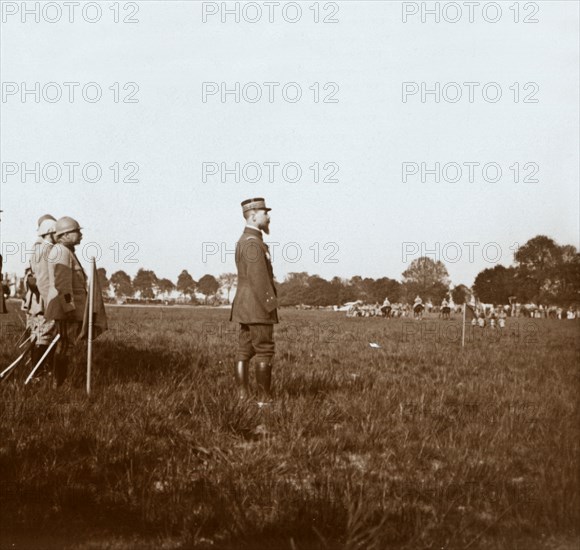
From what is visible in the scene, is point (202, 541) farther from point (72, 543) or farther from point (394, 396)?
point (394, 396)

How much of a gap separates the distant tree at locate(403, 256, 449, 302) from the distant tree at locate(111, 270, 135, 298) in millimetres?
59238

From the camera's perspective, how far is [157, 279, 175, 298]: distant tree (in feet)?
456

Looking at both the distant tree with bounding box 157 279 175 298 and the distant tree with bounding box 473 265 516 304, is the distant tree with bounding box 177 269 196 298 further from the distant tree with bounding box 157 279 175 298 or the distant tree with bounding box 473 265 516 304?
the distant tree with bounding box 473 265 516 304

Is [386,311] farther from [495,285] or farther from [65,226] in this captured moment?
[495,285]

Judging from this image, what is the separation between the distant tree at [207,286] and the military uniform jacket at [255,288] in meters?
131

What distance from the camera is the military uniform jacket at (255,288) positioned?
634 cm

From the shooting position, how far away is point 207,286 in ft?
452

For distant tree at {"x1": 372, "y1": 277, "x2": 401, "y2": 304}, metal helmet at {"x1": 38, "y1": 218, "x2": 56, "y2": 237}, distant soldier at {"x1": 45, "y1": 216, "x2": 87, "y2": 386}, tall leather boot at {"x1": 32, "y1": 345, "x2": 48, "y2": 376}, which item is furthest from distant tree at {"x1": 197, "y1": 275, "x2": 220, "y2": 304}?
distant soldier at {"x1": 45, "y1": 216, "x2": 87, "y2": 386}

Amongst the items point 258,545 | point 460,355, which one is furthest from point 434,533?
point 460,355

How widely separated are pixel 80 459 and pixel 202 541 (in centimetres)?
139

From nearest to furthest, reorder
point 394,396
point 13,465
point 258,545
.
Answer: point 258,545 < point 13,465 < point 394,396

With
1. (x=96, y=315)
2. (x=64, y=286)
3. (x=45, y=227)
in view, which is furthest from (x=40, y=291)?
(x=45, y=227)

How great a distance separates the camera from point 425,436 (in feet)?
16.1

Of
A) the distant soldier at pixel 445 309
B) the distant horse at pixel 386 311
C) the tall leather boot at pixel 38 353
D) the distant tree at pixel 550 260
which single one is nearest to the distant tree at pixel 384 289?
the distant horse at pixel 386 311
